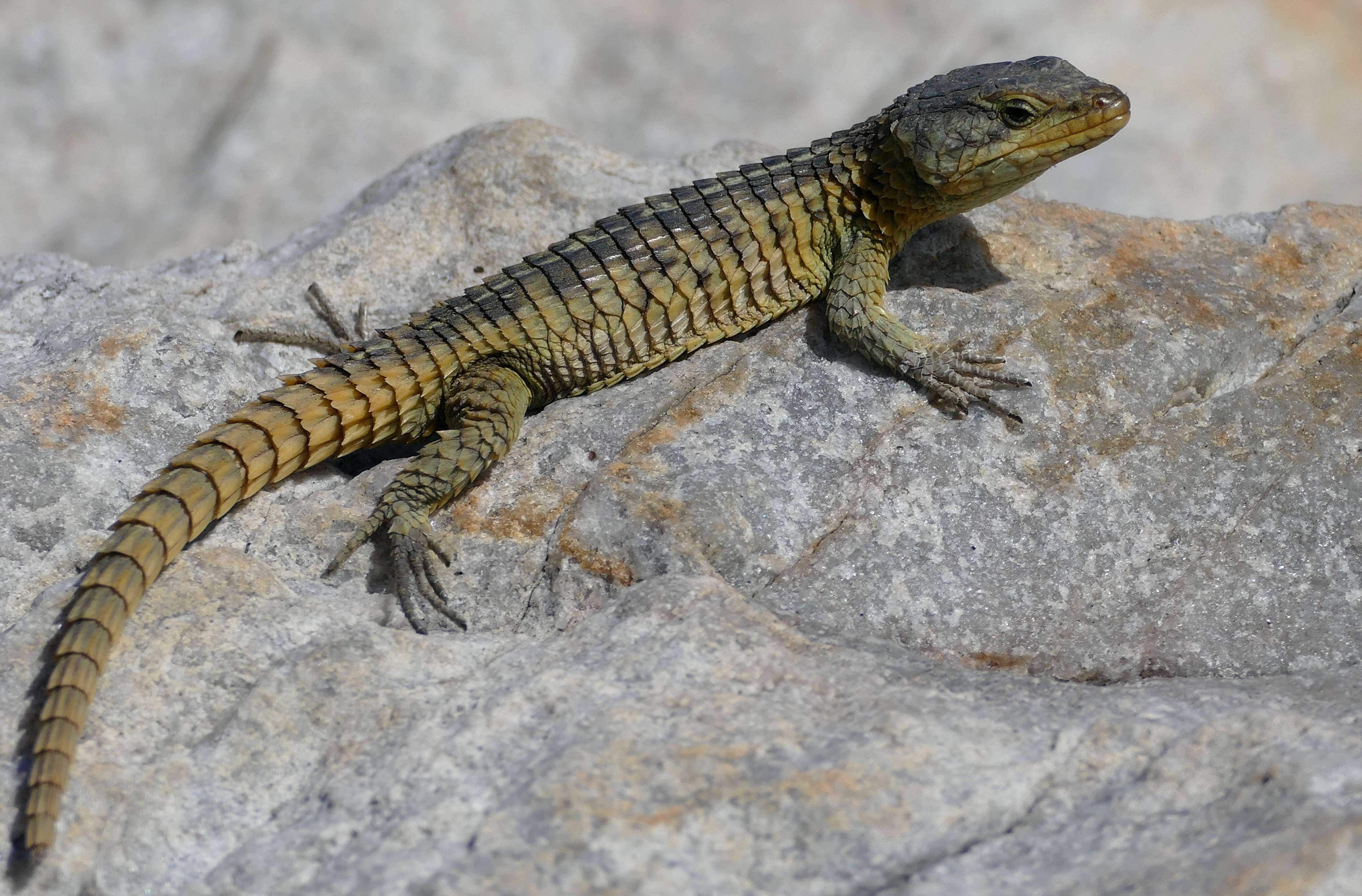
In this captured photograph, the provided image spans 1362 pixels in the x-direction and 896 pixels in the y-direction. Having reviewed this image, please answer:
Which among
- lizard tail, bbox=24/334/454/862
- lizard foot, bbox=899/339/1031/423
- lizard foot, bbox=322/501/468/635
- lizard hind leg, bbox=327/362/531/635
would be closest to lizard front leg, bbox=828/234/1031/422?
lizard foot, bbox=899/339/1031/423

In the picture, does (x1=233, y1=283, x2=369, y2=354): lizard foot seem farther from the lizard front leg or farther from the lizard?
the lizard front leg

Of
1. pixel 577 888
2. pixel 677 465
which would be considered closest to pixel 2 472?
pixel 677 465

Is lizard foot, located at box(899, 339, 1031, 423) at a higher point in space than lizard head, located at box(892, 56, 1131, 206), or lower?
lower

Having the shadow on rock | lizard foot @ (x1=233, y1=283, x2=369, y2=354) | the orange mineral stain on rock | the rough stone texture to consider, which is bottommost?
the rough stone texture

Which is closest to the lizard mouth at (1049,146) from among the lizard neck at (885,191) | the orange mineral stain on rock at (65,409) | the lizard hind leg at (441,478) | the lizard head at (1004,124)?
the lizard head at (1004,124)

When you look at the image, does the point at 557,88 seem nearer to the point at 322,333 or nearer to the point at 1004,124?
the point at 322,333

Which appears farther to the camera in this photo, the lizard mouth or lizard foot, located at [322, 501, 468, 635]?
the lizard mouth

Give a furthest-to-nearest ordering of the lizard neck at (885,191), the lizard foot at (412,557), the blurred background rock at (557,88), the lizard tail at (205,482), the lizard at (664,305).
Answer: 1. the blurred background rock at (557,88)
2. the lizard neck at (885,191)
3. the lizard at (664,305)
4. the lizard foot at (412,557)
5. the lizard tail at (205,482)

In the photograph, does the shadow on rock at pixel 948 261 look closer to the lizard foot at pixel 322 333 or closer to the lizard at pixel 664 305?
the lizard at pixel 664 305
